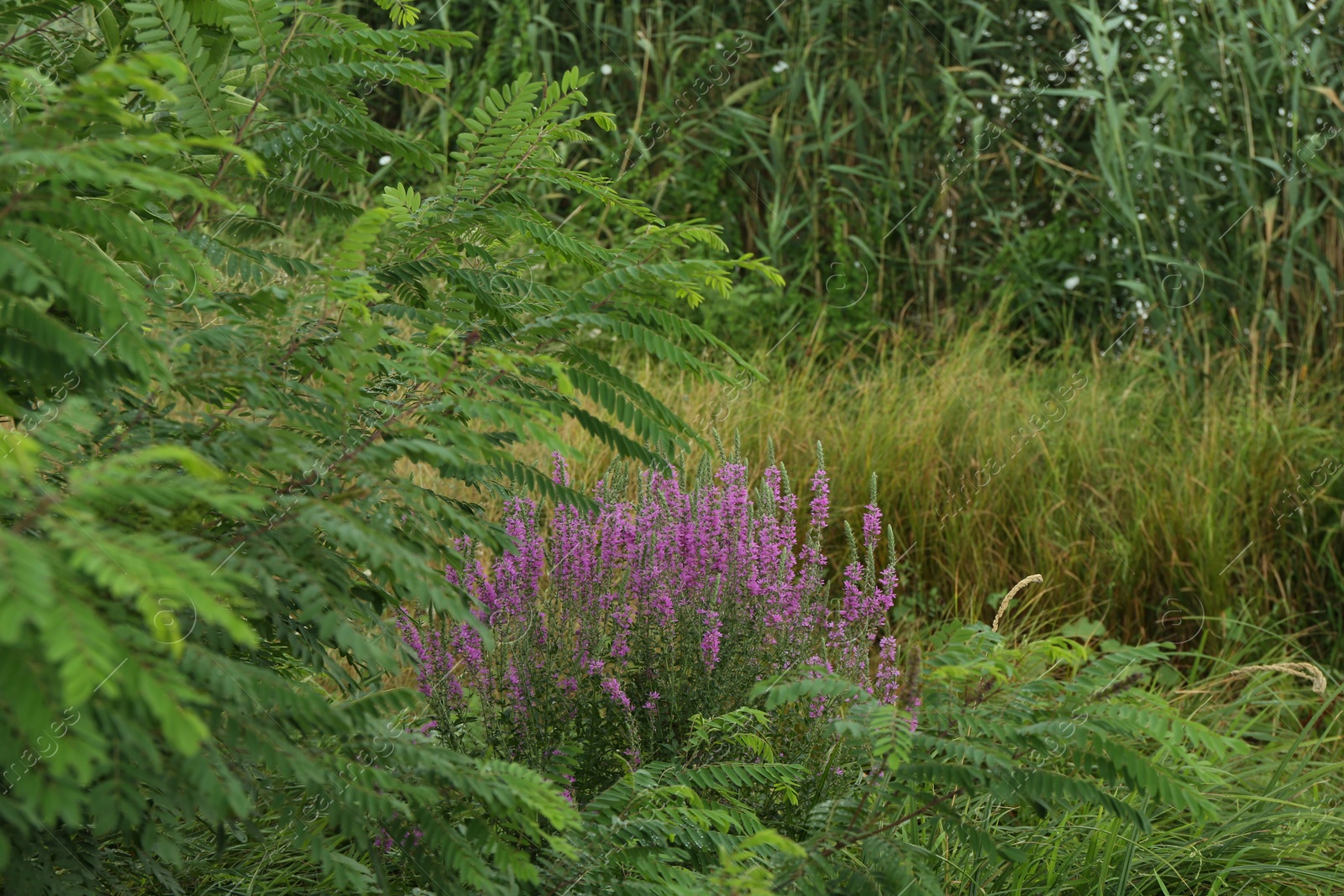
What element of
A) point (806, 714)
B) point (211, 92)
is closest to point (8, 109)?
point (211, 92)

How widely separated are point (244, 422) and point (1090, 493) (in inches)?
142

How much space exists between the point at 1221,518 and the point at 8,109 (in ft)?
12.7

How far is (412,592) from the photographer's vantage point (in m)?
1.35

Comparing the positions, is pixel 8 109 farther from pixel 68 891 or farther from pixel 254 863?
pixel 254 863

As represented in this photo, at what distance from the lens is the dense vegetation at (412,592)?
3.78 ft

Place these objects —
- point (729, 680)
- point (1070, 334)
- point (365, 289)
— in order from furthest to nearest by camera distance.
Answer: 1. point (1070, 334)
2. point (729, 680)
3. point (365, 289)

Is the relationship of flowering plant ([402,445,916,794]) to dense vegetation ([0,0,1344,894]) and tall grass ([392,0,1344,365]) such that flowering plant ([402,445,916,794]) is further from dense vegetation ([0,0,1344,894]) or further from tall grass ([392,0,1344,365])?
tall grass ([392,0,1344,365])

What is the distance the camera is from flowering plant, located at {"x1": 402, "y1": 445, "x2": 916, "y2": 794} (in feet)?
7.56

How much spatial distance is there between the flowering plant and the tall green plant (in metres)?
0.27

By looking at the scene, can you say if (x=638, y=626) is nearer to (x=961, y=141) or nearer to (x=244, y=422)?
(x=244, y=422)

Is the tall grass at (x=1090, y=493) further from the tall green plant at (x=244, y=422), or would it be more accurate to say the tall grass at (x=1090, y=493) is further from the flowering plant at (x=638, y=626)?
the tall green plant at (x=244, y=422)

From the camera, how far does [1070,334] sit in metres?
6.20

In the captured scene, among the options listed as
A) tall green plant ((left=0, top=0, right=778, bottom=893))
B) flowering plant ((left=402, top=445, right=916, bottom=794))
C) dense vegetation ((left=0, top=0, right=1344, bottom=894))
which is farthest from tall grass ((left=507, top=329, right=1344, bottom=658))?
tall green plant ((left=0, top=0, right=778, bottom=893))

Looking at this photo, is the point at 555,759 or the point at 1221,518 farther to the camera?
the point at 1221,518
